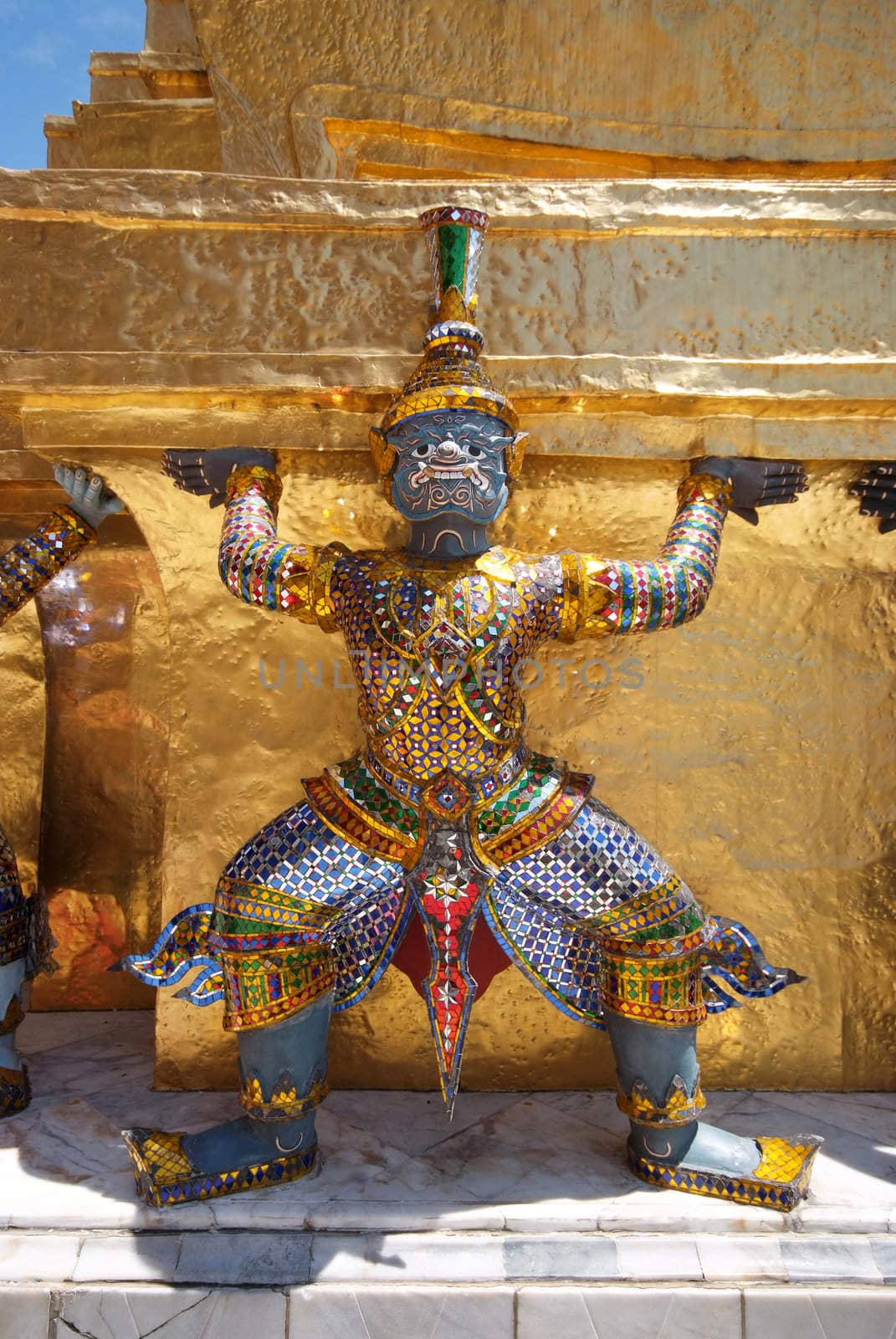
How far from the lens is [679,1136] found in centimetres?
213

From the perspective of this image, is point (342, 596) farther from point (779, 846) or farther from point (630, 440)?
point (779, 846)

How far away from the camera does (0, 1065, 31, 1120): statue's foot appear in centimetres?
248

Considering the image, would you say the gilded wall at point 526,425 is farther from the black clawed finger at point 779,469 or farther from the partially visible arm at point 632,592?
the partially visible arm at point 632,592

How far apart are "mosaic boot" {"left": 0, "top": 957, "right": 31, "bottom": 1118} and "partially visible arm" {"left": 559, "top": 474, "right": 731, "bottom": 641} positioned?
164 centimetres

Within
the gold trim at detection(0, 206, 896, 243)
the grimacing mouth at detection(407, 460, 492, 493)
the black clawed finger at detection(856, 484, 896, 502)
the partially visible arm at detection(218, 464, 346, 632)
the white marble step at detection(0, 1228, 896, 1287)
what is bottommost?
the white marble step at detection(0, 1228, 896, 1287)

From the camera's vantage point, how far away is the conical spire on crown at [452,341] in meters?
2.07

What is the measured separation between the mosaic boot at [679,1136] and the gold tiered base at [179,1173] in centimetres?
74

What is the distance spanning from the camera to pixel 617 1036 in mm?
2188

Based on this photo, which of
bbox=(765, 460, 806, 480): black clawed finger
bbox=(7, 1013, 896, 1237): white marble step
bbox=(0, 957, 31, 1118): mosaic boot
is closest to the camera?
bbox=(7, 1013, 896, 1237): white marble step

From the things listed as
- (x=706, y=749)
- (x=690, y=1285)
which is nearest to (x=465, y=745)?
(x=706, y=749)

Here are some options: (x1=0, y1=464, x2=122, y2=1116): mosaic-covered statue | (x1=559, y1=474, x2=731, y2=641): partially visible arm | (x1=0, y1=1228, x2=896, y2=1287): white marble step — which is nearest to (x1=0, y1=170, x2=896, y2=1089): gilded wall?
(x1=0, y1=464, x2=122, y2=1116): mosaic-covered statue

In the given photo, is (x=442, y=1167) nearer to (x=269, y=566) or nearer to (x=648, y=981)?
(x=648, y=981)

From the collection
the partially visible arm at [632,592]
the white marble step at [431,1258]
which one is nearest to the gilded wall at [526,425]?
the partially visible arm at [632,592]

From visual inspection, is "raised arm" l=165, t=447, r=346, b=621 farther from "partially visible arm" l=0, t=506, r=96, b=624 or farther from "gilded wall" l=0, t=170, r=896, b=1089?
"partially visible arm" l=0, t=506, r=96, b=624
